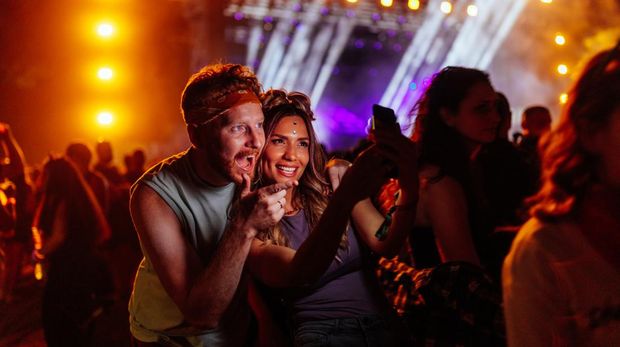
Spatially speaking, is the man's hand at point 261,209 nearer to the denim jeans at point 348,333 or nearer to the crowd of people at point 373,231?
the crowd of people at point 373,231

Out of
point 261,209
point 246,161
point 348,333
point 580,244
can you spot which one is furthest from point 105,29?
point 580,244

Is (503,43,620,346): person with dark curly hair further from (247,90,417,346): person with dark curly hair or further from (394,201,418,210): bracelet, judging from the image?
(394,201,418,210): bracelet

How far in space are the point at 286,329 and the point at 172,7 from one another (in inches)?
1118

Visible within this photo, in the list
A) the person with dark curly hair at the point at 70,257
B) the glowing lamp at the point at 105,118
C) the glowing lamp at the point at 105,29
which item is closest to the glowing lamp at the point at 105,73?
the glowing lamp at the point at 105,118

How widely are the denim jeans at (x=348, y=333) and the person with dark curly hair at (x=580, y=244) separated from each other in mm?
1107

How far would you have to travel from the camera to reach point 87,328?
559 cm

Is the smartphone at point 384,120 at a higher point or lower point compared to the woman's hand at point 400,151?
higher

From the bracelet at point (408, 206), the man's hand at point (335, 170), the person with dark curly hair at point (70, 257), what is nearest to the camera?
the bracelet at point (408, 206)

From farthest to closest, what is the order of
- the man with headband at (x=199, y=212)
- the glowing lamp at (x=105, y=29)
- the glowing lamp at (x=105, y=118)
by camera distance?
1. the glowing lamp at (x=105, y=118)
2. the glowing lamp at (x=105, y=29)
3. the man with headband at (x=199, y=212)

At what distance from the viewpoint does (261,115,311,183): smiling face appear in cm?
311

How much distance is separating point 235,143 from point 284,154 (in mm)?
503

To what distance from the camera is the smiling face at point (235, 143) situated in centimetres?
266

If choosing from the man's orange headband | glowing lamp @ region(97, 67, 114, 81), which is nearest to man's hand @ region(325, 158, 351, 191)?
the man's orange headband

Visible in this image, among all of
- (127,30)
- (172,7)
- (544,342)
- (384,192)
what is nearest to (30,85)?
(127,30)
